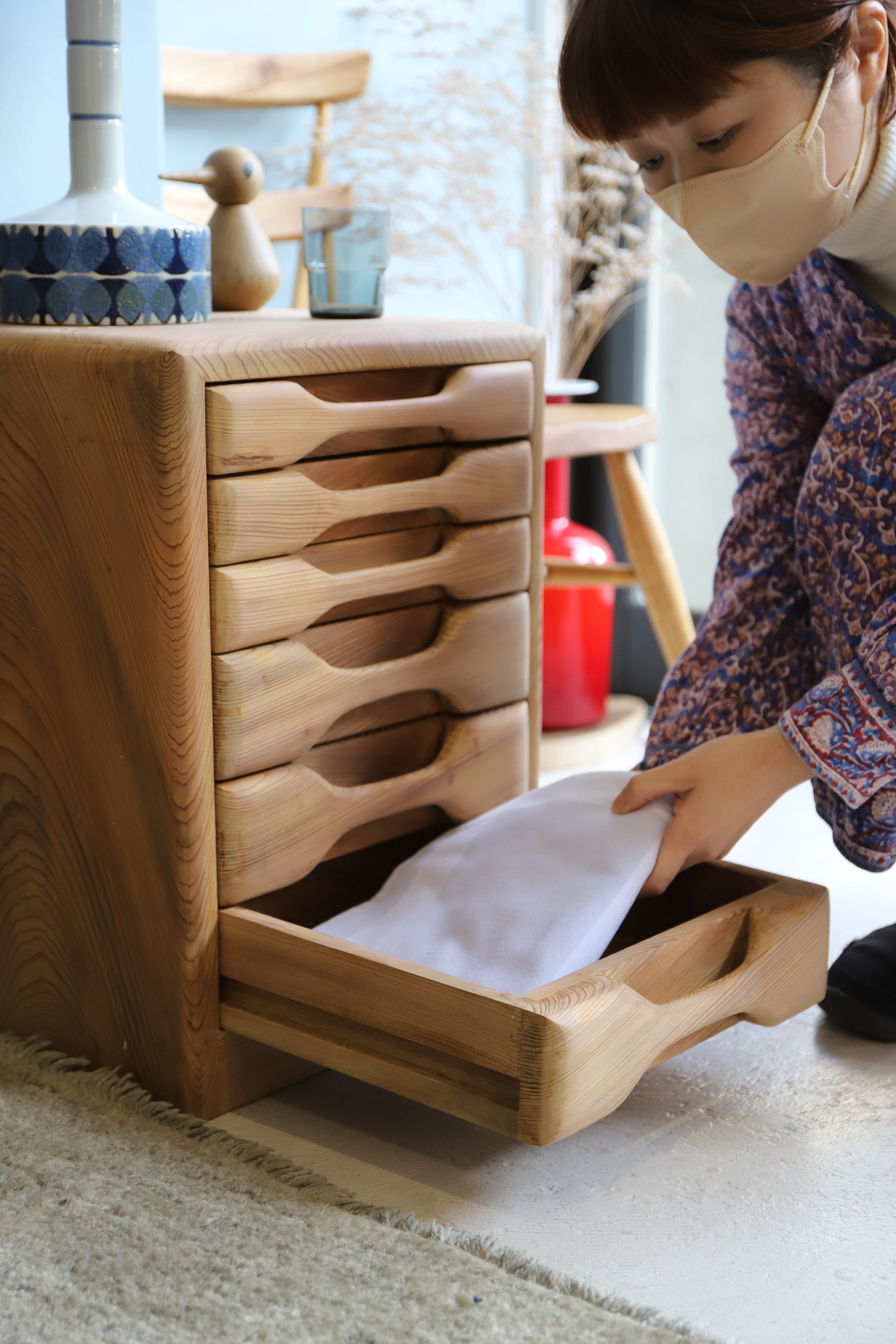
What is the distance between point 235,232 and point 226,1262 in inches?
26.5

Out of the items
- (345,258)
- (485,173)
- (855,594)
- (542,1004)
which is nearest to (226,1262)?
(542,1004)

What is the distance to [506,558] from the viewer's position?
929 mm

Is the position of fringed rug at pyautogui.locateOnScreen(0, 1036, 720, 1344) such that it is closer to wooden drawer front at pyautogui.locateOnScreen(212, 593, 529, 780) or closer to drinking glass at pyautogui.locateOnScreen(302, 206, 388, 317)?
wooden drawer front at pyautogui.locateOnScreen(212, 593, 529, 780)

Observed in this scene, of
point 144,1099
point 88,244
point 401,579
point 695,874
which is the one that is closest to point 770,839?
point 695,874

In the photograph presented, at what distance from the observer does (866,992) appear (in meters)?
0.90

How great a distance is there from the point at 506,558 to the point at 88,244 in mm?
325

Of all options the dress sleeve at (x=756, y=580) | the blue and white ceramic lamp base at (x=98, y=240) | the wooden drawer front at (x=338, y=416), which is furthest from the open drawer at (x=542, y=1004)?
the blue and white ceramic lamp base at (x=98, y=240)

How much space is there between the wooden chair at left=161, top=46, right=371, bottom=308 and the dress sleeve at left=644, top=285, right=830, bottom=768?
0.41 meters

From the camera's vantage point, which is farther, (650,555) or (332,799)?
(650,555)

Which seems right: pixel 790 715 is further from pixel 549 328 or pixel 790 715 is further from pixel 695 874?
pixel 549 328

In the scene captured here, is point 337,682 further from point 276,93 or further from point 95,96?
point 276,93

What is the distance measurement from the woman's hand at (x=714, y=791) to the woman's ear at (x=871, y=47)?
0.36 meters

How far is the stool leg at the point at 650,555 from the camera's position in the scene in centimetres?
145

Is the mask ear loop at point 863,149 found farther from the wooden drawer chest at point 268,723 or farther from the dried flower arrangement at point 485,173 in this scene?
the dried flower arrangement at point 485,173
